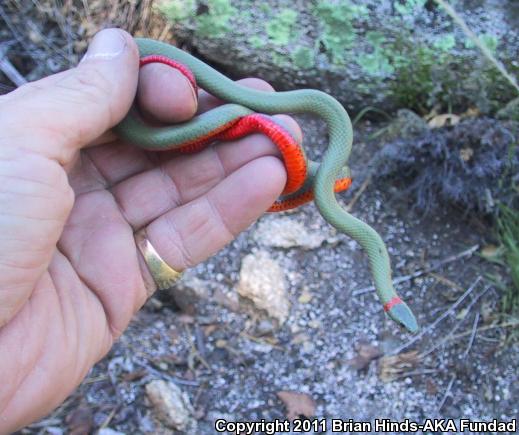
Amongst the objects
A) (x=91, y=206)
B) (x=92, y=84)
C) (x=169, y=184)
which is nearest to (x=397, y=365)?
(x=169, y=184)

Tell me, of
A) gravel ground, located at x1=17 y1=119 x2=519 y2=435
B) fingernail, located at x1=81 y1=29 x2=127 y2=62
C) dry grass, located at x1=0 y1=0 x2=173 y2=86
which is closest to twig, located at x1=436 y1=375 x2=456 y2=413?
gravel ground, located at x1=17 y1=119 x2=519 y2=435

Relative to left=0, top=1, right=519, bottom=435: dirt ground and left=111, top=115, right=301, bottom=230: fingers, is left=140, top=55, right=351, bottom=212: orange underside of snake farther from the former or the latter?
left=0, top=1, right=519, bottom=435: dirt ground

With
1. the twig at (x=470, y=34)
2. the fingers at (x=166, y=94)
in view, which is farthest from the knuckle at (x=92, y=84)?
the twig at (x=470, y=34)

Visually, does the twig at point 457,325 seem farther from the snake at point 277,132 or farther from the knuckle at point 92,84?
the knuckle at point 92,84

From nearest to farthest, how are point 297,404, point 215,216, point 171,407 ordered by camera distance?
1. point 215,216
2. point 171,407
3. point 297,404

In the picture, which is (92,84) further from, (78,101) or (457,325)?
(457,325)

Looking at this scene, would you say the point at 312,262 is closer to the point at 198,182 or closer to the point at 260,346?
the point at 260,346
